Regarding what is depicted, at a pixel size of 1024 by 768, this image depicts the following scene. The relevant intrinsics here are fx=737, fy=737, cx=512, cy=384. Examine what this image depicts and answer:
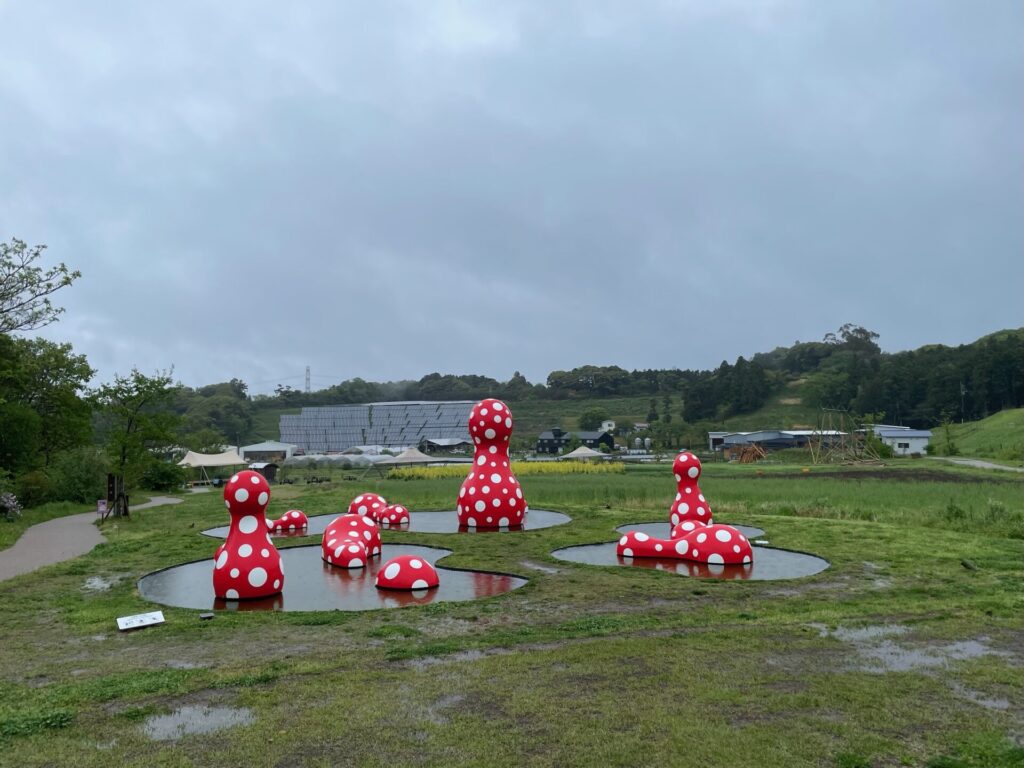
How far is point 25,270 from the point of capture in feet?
81.8

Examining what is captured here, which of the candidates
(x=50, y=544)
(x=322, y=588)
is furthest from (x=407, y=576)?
(x=50, y=544)

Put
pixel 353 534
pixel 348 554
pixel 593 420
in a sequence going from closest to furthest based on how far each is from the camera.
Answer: pixel 348 554 < pixel 353 534 < pixel 593 420

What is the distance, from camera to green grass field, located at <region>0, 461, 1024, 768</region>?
4996 millimetres

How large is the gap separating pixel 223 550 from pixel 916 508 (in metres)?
17.1

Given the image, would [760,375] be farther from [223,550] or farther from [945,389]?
[223,550]

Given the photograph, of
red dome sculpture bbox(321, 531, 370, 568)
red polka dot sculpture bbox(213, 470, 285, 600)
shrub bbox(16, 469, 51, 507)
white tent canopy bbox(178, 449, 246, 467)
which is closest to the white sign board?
red polka dot sculpture bbox(213, 470, 285, 600)

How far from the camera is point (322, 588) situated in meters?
11.2

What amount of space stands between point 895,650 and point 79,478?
3097 cm

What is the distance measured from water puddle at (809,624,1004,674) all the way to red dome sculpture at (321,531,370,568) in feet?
25.0

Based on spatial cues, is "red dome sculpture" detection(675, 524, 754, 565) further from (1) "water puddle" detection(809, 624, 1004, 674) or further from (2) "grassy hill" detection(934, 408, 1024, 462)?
(2) "grassy hill" detection(934, 408, 1024, 462)

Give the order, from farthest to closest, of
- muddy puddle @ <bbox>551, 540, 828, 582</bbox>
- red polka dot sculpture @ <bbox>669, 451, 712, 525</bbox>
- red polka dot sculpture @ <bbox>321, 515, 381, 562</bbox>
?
red polka dot sculpture @ <bbox>669, 451, 712, 525</bbox>
red polka dot sculpture @ <bbox>321, 515, 381, 562</bbox>
muddy puddle @ <bbox>551, 540, 828, 582</bbox>

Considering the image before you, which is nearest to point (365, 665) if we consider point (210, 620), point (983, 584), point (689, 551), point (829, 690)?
point (210, 620)

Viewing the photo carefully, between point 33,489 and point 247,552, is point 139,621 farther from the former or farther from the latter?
point 33,489

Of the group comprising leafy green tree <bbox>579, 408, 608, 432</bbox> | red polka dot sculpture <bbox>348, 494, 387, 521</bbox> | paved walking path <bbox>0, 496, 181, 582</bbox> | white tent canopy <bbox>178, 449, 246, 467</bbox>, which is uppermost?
leafy green tree <bbox>579, 408, 608, 432</bbox>
